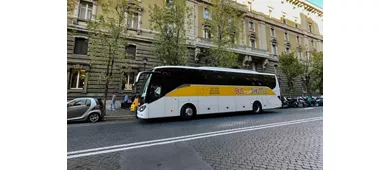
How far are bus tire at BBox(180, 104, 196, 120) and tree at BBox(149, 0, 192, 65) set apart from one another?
352 cm

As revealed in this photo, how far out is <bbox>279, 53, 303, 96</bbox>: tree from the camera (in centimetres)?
1291

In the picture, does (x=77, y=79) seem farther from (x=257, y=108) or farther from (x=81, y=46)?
(x=257, y=108)

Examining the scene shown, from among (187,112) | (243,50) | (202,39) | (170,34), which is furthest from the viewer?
(243,50)

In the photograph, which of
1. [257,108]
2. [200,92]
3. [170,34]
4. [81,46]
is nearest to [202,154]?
[200,92]

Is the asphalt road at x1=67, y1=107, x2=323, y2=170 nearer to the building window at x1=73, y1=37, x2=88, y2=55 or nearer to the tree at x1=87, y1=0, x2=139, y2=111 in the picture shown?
the tree at x1=87, y1=0, x2=139, y2=111

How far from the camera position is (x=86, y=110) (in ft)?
19.4

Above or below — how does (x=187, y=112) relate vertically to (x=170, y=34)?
below

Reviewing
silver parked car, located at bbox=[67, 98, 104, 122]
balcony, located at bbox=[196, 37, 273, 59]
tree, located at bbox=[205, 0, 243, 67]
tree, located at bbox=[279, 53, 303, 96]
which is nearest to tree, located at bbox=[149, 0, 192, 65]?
balcony, located at bbox=[196, 37, 273, 59]

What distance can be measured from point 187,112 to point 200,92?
1149 millimetres
